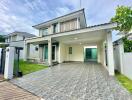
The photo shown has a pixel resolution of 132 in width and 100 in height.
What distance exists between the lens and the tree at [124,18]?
10.1 m

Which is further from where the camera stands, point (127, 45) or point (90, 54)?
point (90, 54)

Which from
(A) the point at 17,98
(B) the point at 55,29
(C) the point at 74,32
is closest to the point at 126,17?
(C) the point at 74,32

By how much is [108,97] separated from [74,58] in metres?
13.5

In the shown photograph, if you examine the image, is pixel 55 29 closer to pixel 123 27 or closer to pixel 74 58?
pixel 74 58

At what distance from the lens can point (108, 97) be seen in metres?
3.49

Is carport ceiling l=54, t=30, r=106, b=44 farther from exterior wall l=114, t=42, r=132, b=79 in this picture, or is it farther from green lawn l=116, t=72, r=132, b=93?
green lawn l=116, t=72, r=132, b=93

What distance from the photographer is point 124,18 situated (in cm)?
1034

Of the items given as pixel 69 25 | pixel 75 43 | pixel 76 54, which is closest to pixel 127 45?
pixel 69 25

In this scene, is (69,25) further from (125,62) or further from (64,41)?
(125,62)

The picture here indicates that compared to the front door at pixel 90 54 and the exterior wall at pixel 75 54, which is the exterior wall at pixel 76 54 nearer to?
the exterior wall at pixel 75 54

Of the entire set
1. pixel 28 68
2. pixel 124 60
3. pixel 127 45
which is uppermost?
pixel 127 45

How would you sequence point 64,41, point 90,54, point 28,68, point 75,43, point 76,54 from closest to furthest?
point 28,68 → point 64,41 → point 75,43 → point 76,54 → point 90,54

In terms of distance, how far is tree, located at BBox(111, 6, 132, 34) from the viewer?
10.1 meters

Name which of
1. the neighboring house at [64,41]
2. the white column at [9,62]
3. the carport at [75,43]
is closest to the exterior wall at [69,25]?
the neighboring house at [64,41]
